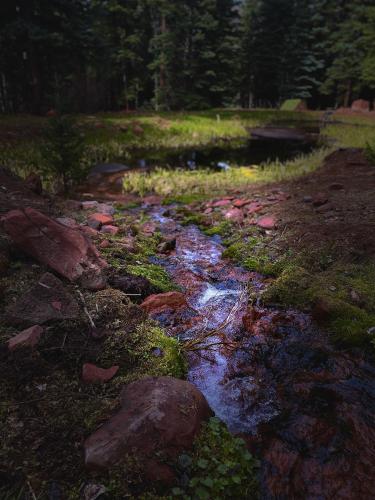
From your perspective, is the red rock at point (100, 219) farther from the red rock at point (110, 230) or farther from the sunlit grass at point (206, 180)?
the sunlit grass at point (206, 180)

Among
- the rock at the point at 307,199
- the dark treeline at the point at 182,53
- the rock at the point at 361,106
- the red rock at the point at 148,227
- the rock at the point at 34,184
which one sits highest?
the dark treeline at the point at 182,53

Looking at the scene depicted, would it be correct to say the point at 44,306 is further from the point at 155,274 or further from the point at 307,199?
the point at 307,199

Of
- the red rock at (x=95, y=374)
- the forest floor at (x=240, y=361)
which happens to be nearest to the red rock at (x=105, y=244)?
the forest floor at (x=240, y=361)

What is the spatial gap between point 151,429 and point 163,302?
206cm

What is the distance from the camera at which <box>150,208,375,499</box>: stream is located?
2.46 meters

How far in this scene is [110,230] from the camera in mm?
6684

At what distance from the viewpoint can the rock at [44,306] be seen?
3.46 meters

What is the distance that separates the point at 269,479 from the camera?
2.44 metres

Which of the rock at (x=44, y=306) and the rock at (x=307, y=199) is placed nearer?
the rock at (x=44, y=306)

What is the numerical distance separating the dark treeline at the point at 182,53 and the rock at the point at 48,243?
60.0 ft

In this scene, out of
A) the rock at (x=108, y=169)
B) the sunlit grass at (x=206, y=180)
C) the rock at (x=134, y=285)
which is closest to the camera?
the rock at (x=134, y=285)

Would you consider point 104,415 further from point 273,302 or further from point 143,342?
point 273,302

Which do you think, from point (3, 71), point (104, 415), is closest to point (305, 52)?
point (3, 71)

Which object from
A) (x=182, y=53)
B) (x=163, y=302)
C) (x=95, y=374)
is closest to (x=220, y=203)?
(x=163, y=302)
